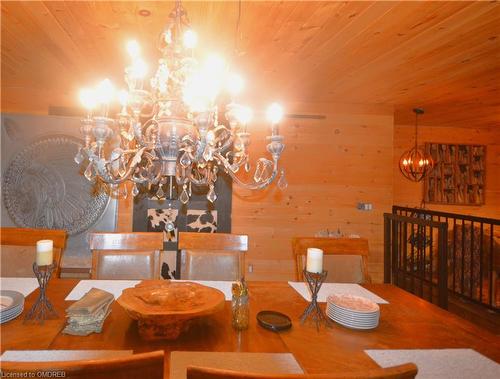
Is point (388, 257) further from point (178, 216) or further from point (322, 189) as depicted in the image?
point (178, 216)

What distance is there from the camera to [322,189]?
12.9 ft

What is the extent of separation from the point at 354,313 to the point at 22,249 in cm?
201

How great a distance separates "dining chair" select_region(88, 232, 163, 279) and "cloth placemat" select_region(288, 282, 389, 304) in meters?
0.92

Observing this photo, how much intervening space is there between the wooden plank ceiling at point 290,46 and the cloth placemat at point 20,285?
1635mm

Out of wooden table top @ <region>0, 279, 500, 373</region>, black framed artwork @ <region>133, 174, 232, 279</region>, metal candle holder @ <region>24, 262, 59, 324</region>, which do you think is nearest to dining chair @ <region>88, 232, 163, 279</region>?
wooden table top @ <region>0, 279, 500, 373</region>

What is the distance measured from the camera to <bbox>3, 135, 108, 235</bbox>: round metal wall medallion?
3.44 meters

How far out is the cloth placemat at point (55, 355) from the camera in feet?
3.09

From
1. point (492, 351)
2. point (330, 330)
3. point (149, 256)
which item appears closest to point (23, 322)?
point (149, 256)

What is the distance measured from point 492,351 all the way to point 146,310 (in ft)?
4.15

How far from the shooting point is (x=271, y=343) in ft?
3.67

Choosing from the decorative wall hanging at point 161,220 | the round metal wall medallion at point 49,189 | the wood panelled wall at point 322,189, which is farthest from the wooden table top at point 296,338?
the wood panelled wall at point 322,189

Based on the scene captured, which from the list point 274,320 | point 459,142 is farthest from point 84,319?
point 459,142

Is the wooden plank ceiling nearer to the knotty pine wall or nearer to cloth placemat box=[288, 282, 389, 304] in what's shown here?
the knotty pine wall

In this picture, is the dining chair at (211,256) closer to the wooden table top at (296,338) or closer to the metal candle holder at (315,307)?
the wooden table top at (296,338)
